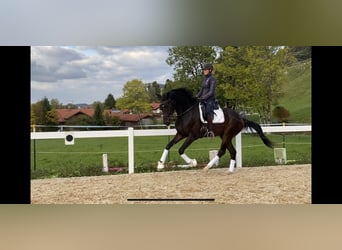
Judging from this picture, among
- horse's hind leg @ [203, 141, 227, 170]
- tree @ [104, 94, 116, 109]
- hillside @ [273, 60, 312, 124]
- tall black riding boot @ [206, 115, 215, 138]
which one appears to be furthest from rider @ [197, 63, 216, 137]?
tree @ [104, 94, 116, 109]

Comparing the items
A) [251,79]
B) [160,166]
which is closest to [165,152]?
[160,166]

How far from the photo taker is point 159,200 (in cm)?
337

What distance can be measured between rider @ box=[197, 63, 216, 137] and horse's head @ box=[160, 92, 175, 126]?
0.25 metres

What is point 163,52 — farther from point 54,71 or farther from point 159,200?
point 159,200

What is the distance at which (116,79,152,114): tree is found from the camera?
3400 mm

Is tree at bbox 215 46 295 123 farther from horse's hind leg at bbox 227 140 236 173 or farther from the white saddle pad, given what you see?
horse's hind leg at bbox 227 140 236 173

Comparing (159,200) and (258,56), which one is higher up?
(258,56)

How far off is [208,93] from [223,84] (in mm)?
150

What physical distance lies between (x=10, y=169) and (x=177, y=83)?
161 cm

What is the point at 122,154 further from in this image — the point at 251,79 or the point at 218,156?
the point at 251,79

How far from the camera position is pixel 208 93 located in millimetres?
3447
